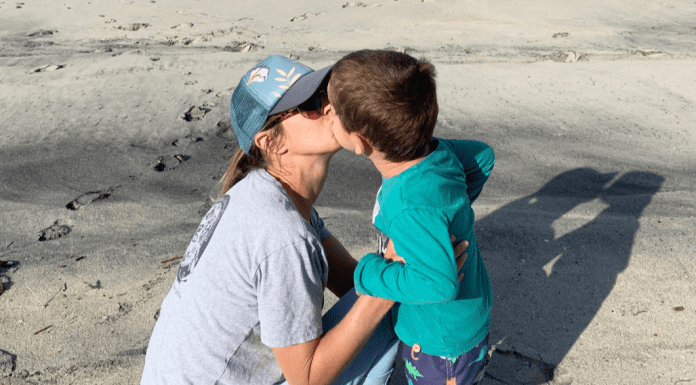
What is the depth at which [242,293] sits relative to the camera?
1450mm

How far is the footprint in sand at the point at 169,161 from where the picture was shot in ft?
14.7

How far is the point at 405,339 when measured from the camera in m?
1.78

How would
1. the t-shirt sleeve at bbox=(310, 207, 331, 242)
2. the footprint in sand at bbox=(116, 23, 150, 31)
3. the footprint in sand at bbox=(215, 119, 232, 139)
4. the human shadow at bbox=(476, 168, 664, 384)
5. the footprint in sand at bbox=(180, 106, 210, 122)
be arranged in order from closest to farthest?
the t-shirt sleeve at bbox=(310, 207, 331, 242) → the human shadow at bbox=(476, 168, 664, 384) → the footprint in sand at bbox=(215, 119, 232, 139) → the footprint in sand at bbox=(180, 106, 210, 122) → the footprint in sand at bbox=(116, 23, 150, 31)

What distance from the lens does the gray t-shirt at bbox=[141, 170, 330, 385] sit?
1.40 meters

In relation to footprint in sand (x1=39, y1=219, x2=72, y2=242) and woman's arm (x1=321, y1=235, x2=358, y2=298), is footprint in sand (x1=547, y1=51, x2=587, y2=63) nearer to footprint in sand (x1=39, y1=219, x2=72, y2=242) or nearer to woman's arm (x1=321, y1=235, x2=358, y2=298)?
woman's arm (x1=321, y1=235, x2=358, y2=298)

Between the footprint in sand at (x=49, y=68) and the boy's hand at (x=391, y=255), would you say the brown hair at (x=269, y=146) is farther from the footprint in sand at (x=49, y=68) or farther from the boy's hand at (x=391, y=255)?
the footprint in sand at (x=49, y=68)

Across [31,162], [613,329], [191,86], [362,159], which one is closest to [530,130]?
[362,159]

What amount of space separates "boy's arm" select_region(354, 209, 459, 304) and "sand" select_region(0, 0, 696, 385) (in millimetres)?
1121

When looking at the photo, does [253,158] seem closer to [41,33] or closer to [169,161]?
[169,161]

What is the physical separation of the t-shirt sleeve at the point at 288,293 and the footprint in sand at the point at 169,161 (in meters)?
3.37

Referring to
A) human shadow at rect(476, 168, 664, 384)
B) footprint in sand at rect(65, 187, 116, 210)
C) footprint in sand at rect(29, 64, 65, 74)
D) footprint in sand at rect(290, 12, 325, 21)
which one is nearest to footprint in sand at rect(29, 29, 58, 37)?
footprint in sand at rect(29, 64, 65, 74)

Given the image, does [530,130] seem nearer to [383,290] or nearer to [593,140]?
[593,140]

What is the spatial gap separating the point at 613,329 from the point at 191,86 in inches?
204

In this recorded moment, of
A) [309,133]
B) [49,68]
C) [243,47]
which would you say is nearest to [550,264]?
[309,133]
